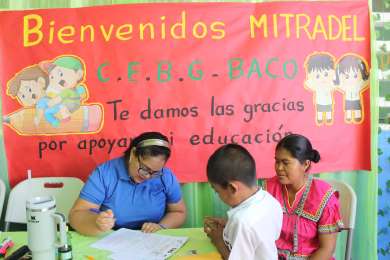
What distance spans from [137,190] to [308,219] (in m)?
0.83

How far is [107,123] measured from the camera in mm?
2379

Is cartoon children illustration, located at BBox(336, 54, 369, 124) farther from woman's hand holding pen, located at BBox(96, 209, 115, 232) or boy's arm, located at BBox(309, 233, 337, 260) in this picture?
woman's hand holding pen, located at BBox(96, 209, 115, 232)

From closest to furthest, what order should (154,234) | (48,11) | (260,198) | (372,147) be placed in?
(260,198), (154,234), (48,11), (372,147)

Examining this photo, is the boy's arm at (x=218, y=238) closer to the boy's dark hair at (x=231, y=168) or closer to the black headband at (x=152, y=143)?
the boy's dark hair at (x=231, y=168)

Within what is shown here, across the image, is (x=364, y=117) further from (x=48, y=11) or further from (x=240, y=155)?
(x=48, y=11)

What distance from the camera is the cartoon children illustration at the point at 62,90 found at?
2.35m

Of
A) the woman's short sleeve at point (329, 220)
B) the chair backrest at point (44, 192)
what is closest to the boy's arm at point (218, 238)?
the woman's short sleeve at point (329, 220)

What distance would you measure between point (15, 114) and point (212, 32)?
4.13 ft

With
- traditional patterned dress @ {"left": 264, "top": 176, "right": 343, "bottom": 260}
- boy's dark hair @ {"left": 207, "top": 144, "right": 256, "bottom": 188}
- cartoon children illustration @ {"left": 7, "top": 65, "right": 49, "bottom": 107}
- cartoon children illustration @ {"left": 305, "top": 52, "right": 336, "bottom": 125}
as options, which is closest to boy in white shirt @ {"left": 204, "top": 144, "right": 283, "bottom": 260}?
boy's dark hair @ {"left": 207, "top": 144, "right": 256, "bottom": 188}

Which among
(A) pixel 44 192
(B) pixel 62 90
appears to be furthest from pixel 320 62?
(A) pixel 44 192

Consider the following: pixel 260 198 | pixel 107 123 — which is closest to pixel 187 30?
pixel 107 123

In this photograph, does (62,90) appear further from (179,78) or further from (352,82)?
(352,82)

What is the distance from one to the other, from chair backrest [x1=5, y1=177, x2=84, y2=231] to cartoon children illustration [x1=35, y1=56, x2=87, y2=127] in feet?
1.19

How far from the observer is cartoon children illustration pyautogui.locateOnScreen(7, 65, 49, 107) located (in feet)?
7.70
